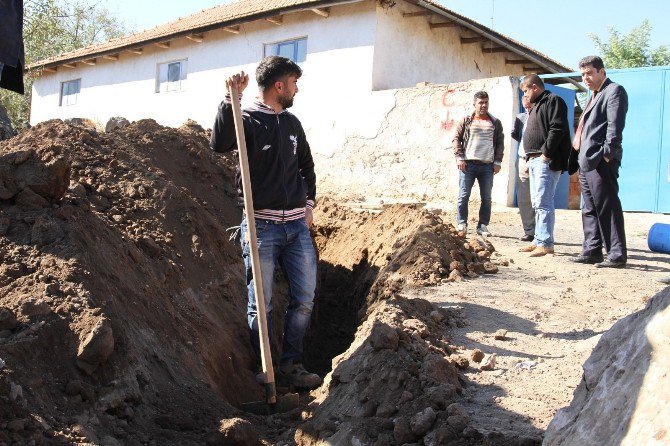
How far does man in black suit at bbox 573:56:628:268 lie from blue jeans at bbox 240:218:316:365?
3162mm

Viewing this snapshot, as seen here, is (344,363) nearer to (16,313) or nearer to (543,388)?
(543,388)

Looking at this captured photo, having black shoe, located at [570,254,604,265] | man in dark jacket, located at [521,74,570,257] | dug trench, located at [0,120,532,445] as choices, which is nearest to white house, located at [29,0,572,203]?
man in dark jacket, located at [521,74,570,257]

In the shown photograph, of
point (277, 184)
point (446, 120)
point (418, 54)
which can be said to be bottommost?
point (277, 184)

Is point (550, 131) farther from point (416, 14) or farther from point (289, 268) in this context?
point (416, 14)

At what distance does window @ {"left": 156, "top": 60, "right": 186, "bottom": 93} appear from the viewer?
720 inches

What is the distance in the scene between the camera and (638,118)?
11.9m

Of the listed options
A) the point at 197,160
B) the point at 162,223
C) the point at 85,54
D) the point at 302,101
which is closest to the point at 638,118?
the point at 302,101

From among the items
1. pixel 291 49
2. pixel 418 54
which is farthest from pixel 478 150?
pixel 291 49

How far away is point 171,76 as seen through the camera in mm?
18688

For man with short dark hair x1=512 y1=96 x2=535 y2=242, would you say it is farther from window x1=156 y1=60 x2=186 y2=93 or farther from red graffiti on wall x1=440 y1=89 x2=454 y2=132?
window x1=156 y1=60 x2=186 y2=93

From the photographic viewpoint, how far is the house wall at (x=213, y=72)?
14391mm

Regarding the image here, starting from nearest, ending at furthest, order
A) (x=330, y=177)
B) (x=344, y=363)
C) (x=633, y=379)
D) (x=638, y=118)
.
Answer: (x=633, y=379), (x=344, y=363), (x=638, y=118), (x=330, y=177)

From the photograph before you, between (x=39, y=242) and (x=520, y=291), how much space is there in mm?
3785

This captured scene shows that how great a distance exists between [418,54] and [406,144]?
120 inches
